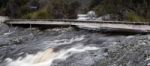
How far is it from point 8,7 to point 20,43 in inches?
1267

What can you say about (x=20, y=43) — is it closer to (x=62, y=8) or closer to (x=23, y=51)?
(x=23, y=51)

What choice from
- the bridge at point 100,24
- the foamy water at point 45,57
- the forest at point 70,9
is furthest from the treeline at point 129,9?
the foamy water at point 45,57

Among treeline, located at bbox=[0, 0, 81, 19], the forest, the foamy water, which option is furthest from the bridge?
the foamy water

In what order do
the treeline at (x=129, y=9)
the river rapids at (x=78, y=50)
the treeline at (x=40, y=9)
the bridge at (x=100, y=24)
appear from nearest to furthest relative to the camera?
the river rapids at (x=78, y=50) → the bridge at (x=100, y=24) → the treeline at (x=129, y=9) → the treeline at (x=40, y=9)

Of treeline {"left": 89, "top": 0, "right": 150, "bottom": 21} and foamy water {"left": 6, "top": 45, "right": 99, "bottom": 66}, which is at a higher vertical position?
treeline {"left": 89, "top": 0, "right": 150, "bottom": 21}

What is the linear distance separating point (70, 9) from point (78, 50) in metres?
26.0

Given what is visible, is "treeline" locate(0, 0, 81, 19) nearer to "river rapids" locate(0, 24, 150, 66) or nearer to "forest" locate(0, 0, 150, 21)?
"forest" locate(0, 0, 150, 21)

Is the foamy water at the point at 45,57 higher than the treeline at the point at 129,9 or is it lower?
lower

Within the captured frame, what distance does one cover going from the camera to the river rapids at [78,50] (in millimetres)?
23234

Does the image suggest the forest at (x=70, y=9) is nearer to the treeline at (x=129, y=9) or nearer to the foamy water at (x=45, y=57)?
the treeline at (x=129, y=9)

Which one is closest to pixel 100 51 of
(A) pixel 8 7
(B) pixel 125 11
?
(B) pixel 125 11

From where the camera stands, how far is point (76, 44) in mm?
29891

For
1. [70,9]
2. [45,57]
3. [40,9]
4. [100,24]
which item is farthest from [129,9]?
[45,57]

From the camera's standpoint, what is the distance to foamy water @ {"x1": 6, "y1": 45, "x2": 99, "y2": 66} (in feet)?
85.1
